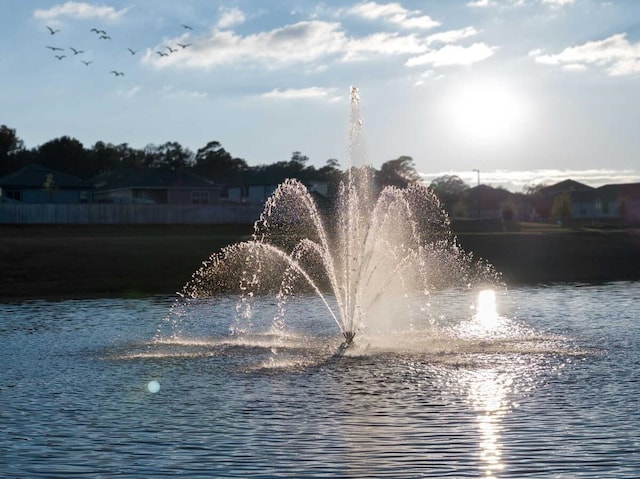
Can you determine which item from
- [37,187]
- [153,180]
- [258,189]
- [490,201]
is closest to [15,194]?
[37,187]

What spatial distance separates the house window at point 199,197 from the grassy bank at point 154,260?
112ft

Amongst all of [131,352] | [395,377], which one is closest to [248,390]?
[395,377]

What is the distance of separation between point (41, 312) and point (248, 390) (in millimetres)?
15659

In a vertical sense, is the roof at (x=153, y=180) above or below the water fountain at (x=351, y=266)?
above

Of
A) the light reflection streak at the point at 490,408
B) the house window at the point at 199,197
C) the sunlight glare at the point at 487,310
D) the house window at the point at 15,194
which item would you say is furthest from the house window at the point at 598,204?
the light reflection streak at the point at 490,408

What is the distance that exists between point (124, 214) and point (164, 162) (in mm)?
92934

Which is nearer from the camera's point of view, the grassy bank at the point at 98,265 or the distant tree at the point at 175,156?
the grassy bank at the point at 98,265

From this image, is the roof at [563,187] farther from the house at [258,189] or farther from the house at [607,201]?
the house at [258,189]

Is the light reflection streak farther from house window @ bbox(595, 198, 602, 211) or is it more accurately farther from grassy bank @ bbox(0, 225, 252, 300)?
house window @ bbox(595, 198, 602, 211)

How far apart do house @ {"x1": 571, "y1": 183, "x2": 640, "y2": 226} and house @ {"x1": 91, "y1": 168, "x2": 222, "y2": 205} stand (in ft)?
203

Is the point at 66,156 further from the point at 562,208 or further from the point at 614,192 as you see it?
the point at 614,192

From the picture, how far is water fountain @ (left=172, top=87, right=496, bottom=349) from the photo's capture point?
25.1m

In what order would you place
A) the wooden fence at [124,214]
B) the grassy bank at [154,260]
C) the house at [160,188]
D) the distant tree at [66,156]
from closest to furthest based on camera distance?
the grassy bank at [154,260]
the wooden fence at [124,214]
the house at [160,188]
the distant tree at [66,156]

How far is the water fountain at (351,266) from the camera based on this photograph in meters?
25.1
